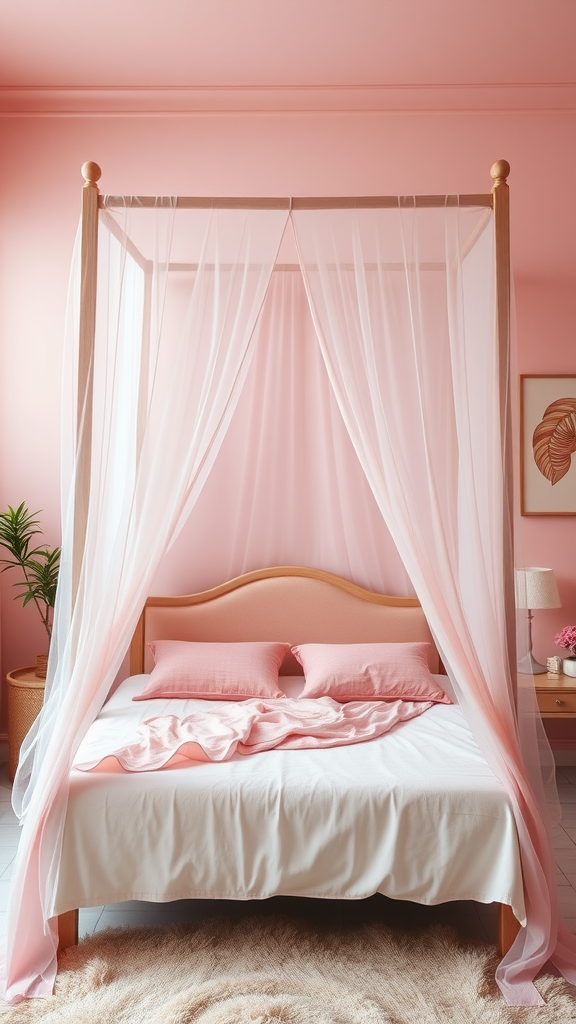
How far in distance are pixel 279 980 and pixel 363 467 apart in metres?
1.53

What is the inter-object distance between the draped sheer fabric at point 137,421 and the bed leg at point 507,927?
135 centimetres

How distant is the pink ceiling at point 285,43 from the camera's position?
3469mm

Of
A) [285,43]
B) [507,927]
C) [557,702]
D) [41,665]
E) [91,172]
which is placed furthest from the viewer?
[41,665]

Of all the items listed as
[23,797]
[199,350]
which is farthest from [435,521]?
[23,797]

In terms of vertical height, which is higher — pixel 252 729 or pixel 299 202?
pixel 299 202

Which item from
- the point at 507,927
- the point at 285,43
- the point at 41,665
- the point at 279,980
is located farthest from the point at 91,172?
the point at 507,927

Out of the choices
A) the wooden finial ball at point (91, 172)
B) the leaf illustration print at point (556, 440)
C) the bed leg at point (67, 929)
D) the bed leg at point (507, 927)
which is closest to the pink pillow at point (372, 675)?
the bed leg at point (507, 927)

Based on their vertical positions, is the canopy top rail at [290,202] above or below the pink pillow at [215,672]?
above

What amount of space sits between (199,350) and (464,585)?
45.9 inches

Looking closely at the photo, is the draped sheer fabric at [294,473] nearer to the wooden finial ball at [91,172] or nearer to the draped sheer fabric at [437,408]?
the draped sheer fabric at [437,408]

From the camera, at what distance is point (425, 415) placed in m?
2.62

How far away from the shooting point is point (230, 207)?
2713 millimetres

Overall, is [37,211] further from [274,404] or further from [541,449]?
[541,449]

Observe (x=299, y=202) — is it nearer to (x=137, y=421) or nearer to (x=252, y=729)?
(x=137, y=421)
